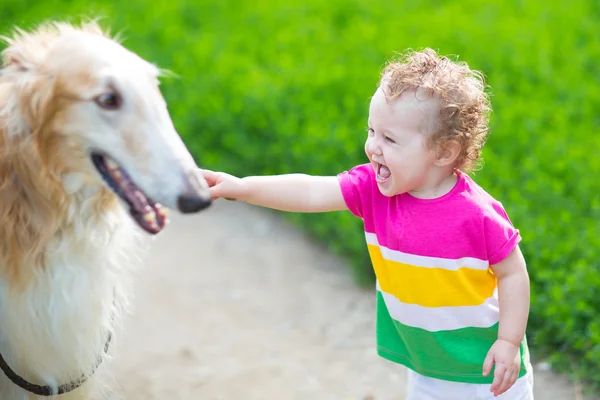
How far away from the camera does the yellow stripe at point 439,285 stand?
8.23ft

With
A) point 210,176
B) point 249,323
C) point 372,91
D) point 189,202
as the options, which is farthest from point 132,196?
point 372,91

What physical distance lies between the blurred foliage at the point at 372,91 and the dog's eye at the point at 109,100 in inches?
99.4

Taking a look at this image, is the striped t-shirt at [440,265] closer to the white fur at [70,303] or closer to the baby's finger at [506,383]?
the baby's finger at [506,383]

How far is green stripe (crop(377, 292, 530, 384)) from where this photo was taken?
2596 millimetres

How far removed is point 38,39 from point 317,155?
315 cm

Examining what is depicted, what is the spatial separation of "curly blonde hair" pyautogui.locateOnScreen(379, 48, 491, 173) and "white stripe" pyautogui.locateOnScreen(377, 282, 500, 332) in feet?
1.62

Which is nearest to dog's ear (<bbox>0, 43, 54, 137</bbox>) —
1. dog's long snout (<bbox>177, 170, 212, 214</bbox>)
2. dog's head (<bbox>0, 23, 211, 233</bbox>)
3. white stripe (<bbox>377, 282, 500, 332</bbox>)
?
dog's head (<bbox>0, 23, 211, 233</bbox>)

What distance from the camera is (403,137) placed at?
2430 millimetres

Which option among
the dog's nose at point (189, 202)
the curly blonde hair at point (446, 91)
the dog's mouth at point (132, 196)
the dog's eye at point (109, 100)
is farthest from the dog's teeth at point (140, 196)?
the curly blonde hair at point (446, 91)

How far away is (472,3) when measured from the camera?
7699 millimetres

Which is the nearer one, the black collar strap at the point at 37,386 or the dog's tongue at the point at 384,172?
the dog's tongue at the point at 384,172

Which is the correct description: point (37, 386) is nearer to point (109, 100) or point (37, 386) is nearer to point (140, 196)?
point (140, 196)

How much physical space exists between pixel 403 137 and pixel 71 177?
99 centimetres

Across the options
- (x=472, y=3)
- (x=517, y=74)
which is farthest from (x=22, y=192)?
(x=472, y=3)
